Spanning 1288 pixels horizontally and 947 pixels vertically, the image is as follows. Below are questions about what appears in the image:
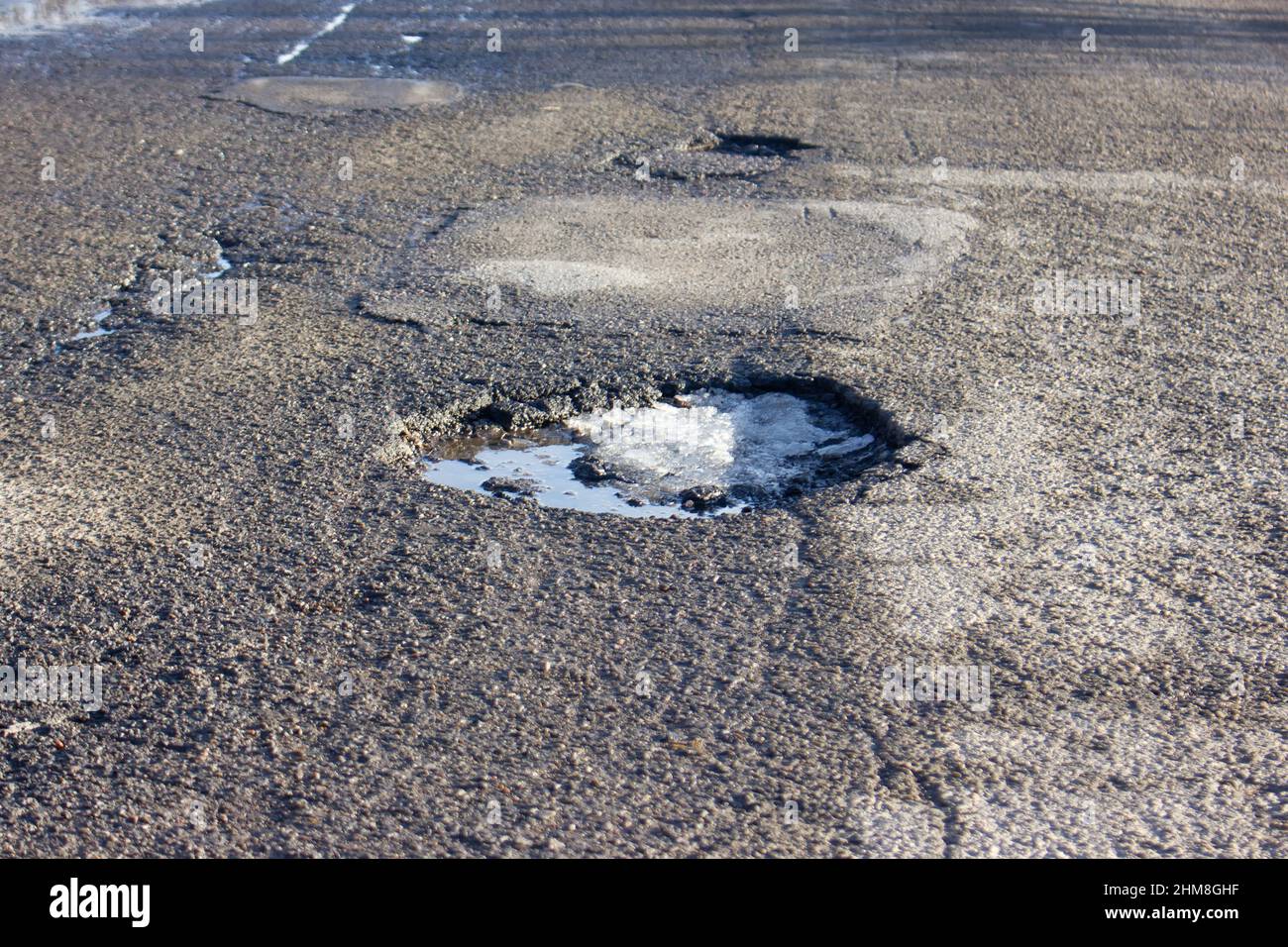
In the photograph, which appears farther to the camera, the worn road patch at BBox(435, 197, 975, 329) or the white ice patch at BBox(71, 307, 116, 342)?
the worn road patch at BBox(435, 197, 975, 329)

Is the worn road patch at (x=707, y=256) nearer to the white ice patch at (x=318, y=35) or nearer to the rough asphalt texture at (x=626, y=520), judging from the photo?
the rough asphalt texture at (x=626, y=520)

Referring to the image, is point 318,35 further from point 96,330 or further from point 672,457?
point 672,457

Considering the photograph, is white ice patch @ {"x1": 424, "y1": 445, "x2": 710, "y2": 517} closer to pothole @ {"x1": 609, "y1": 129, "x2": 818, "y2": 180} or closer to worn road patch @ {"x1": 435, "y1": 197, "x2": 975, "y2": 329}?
worn road patch @ {"x1": 435, "y1": 197, "x2": 975, "y2": 329}

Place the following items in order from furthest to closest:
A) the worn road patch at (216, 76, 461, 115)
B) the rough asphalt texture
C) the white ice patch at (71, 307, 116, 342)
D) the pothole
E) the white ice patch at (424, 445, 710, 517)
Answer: the worn road patch at (216, 76, 461, 115), the pothole, the white ice patch at (71, 307, 116, 342), the white ice patch at (424, 445, 710, 517), the rough asphalt texture

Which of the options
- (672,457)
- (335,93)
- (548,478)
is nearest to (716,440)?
(672,457)

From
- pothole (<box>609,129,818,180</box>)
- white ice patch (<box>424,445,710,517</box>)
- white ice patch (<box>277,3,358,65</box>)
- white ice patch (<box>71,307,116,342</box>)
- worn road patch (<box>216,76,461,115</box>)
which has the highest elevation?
white ice patch (<box>277,3,358,65</box>)

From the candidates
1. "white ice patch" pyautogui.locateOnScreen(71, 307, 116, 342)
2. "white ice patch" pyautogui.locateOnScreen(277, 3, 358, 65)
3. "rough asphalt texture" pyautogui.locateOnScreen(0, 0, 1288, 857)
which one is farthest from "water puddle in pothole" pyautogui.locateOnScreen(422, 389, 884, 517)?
"white ice patch" pyautogui.locateOnScreen(277, 3, 358, 65)
